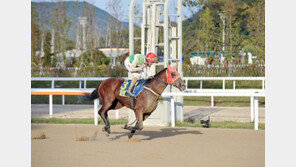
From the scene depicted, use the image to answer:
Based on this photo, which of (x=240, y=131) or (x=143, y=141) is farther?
(x=240, y=131)

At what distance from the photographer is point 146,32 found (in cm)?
1005

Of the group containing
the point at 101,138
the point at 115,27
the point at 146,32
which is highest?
the point at 115,27

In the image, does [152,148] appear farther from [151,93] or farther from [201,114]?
[201,114]

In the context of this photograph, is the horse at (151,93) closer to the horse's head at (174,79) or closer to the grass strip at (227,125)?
the horse's head at (174,79)

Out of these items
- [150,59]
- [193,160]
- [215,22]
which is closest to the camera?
[193,160]

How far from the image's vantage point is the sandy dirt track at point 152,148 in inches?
229

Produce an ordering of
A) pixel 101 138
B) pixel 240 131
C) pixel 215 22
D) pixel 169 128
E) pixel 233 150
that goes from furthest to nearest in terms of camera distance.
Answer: pixel 215 22
pixel 169 128
pixel 240 131
pixel 101 138
pixel 233 150

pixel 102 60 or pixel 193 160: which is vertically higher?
pixel 102 60

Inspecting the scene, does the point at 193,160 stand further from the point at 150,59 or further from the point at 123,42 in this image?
the point at 123,42

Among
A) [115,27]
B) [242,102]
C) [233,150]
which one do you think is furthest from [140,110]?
[115,27]

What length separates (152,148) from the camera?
692 centimetres

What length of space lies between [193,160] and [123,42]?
21.8 metres

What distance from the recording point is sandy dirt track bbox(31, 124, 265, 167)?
5815 mm

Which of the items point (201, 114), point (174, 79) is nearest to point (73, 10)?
point (201, 114)
